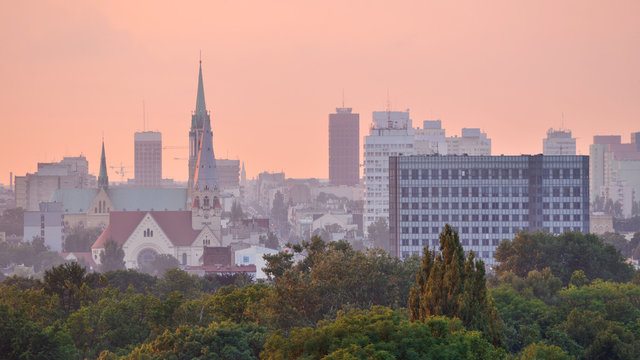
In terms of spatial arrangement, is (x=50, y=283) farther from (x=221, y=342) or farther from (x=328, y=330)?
(x=328, y=330)

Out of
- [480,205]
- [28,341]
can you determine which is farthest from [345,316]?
[480,205]

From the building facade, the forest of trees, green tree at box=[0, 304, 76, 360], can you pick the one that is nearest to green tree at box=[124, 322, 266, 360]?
the forest of trees

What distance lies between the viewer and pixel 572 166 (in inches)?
7416

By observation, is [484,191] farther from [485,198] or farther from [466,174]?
[466,174]

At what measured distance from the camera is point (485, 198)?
189 m

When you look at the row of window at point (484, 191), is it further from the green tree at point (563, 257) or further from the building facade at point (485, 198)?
the green tree at point (563, 257)

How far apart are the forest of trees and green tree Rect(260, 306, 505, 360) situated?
59mm

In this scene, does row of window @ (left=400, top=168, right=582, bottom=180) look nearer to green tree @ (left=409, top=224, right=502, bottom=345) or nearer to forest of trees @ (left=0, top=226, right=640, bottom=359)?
forest of trees @ (left=0, top=226, right=640, bottom=359)

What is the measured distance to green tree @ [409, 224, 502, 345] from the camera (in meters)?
61.2

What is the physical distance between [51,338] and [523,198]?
13068 cm

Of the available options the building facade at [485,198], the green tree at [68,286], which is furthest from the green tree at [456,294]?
the building facade at [485,198]

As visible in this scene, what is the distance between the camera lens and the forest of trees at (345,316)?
55562 mm

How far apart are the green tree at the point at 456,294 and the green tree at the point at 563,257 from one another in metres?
59.0

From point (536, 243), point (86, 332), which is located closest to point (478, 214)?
point (536, 243)
